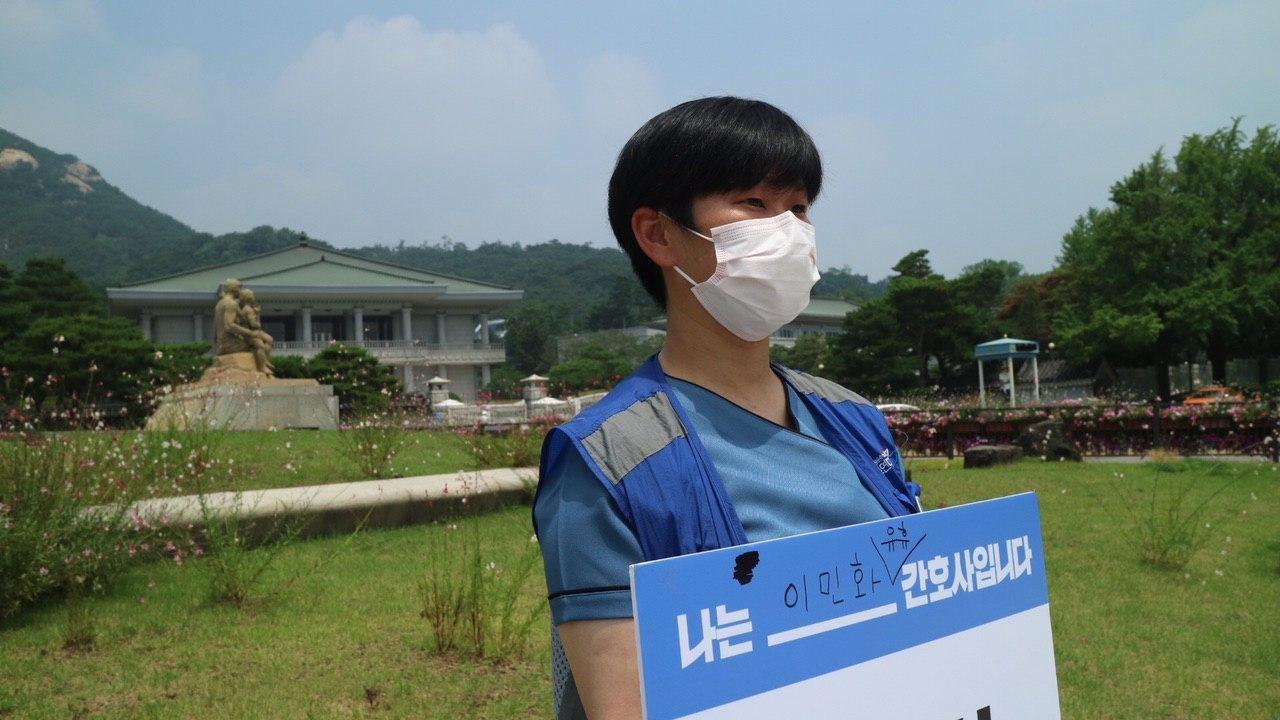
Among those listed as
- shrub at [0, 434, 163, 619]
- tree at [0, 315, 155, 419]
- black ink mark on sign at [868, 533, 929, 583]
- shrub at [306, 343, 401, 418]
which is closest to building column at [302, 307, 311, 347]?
shrub at [306, 343, 401, 418]

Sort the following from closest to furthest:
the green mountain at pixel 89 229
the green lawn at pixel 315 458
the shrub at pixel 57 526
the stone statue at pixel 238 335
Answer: the shrub at pixel 57 526 → the green lawn at pixel 315 458 → the stone statue at pixel 238 335 → the green mountain at pixel 89 229

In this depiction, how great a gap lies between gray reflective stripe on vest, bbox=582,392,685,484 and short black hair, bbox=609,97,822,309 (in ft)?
1.13

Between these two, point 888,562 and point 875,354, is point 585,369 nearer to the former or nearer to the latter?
point 875,354

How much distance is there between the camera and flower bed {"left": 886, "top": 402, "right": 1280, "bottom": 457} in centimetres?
1400

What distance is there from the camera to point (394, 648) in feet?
14.9

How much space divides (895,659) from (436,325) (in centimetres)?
5413

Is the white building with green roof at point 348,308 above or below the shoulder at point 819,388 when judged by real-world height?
above

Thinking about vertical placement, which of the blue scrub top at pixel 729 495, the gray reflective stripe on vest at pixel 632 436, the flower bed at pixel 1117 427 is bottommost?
the flower bed at pixel 1117 427

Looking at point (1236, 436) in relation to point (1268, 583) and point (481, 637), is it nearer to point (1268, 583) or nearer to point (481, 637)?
point (1268, 583)

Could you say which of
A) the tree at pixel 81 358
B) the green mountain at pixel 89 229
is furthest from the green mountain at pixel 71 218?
the tree at pixel 81 358

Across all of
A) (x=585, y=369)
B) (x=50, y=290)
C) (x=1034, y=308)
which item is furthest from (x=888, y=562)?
(x=1034, y=308)

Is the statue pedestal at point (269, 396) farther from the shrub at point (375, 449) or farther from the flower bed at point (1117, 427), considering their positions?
the flower bed at point (1117, 427)

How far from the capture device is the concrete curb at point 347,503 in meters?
6.04

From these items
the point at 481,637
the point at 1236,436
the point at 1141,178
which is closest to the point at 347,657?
the point at 481,637
